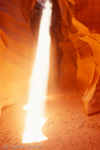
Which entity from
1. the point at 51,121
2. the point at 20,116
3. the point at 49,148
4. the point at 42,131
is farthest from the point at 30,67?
the point at 49,148

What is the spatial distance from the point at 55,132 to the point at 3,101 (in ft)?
8.41

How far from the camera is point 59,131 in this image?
10.9 ft

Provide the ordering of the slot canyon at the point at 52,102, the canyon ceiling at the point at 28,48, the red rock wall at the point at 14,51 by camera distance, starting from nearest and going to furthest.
→ the slot canyon at the point at 52,102 → the canyon ceiling at the point at 28,48 → the red rock wall at the point at 14,51

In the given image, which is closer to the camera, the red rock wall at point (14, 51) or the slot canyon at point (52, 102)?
the slot canyon at point (52, 102)

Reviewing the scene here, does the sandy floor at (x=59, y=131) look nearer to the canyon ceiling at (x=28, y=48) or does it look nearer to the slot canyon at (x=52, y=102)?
the slot canyon at (x=52, y=102)

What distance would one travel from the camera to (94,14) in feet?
12.4

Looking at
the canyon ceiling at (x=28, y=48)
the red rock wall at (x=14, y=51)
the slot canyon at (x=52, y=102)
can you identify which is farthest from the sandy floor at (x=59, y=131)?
the red rock wall at (x=14, y=51)

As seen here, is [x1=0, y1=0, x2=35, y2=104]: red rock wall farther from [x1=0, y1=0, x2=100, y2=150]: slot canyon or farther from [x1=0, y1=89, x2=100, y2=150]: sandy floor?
[x1=0, y1=89, x2=100, y2=150]: sandy floor

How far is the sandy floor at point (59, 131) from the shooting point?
2709mm

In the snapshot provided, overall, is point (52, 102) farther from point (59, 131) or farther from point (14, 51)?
point (14, 51)

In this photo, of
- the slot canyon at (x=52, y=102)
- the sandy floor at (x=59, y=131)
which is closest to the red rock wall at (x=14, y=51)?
the slot canyon at (x=52, y=102)

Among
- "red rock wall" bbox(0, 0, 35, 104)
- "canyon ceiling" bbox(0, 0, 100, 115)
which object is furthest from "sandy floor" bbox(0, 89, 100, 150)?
"red rock wall" bbox(0, 0, 35, 104)

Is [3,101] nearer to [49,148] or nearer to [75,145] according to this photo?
[49,148]

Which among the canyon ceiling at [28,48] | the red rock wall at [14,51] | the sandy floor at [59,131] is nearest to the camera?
the sandy floor at [59,131]
